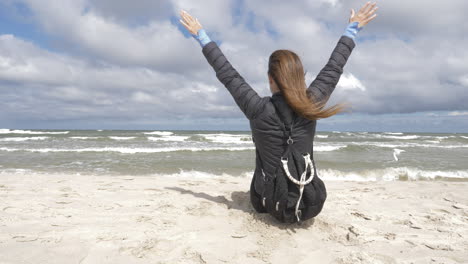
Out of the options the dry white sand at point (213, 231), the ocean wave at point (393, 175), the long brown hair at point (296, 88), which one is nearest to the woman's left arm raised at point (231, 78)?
the long brown hair at point (296, 88)

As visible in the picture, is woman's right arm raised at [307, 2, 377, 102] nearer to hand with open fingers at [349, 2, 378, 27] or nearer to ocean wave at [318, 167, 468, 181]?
hand with open fingers at [349, 2, 378, 27]

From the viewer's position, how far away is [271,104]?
2.33m

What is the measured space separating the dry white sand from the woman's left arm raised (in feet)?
3.61

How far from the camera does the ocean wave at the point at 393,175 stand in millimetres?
8180

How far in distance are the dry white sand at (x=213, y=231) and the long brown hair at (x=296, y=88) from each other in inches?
44.1

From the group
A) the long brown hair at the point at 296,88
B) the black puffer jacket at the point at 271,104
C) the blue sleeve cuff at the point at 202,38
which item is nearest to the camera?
the long brown hair at the point at 296,88

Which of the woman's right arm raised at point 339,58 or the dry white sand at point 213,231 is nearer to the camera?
the dry white sand at point 213,231

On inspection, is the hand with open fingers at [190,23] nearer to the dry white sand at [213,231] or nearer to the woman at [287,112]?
the woman at [287,112]

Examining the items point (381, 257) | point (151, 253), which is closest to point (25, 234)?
point (151, 253)

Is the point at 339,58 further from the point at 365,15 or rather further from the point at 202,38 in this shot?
the point at 202,38

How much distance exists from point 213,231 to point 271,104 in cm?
128

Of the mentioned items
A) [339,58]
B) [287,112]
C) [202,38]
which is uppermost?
[202,38]

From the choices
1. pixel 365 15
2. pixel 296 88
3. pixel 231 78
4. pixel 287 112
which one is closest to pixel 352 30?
pixel 365 15

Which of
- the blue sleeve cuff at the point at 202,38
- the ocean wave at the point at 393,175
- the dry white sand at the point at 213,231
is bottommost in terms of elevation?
the ocean wave at the point at 393,175
